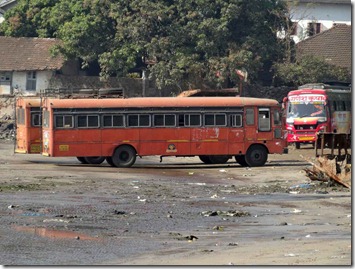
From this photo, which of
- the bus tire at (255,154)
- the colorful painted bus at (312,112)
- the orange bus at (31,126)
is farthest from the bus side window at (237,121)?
the colorful painted bus at (312,112)

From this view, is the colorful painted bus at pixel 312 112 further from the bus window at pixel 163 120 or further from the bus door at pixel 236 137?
the bus window at pixel 163 120

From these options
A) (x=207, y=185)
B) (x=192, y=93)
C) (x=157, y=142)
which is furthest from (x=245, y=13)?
(x=207, y=185)

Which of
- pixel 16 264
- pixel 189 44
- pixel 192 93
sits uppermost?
pixel 189 44

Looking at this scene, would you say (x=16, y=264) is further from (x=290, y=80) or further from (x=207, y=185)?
(x=290, y=80)

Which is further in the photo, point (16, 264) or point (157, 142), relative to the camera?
point (157, 142)

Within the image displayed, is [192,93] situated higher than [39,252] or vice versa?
[192,93]

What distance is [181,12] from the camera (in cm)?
5991

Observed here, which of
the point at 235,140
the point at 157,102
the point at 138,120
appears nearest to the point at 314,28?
the point at 235,140

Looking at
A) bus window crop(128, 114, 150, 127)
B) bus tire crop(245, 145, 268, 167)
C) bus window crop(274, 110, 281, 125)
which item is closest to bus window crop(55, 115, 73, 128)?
bus window crop(128, 114, 150, 127)

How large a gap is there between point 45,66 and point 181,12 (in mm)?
9492

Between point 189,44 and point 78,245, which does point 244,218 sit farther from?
point 189,44

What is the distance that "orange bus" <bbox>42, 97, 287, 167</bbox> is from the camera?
35.2m

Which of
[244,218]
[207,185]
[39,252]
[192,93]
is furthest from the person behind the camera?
[192,93]

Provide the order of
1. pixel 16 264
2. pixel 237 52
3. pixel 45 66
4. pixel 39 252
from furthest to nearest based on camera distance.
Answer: pixel 45 66 → pixel 237 52 → pixel 39 252 → pixel 16 264
